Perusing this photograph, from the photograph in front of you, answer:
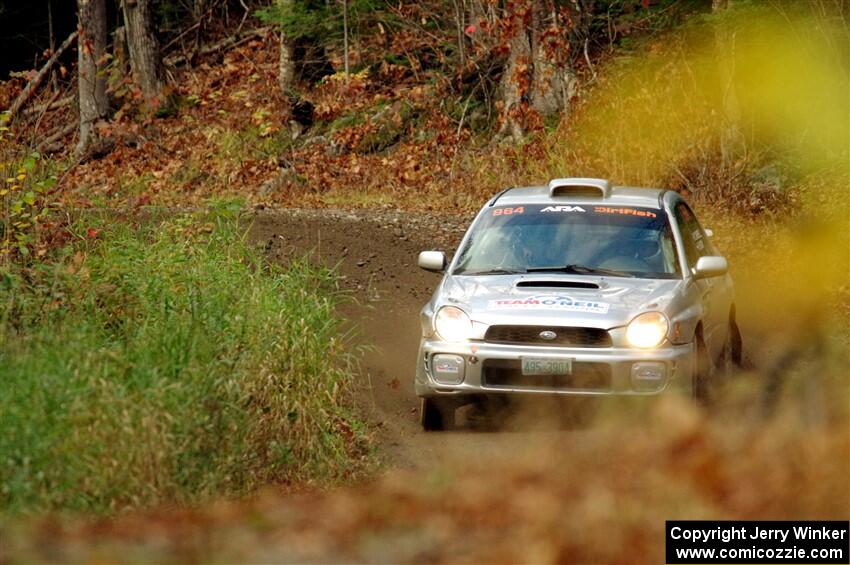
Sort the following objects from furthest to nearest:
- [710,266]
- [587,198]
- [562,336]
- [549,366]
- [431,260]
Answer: [587,198], [431,260], [710,266], [562,336], [549,366]

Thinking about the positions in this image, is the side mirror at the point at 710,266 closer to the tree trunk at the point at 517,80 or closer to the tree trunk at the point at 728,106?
the tree trunk at the point at 728,106

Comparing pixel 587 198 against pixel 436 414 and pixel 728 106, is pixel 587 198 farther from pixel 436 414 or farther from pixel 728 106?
pixel 728 106

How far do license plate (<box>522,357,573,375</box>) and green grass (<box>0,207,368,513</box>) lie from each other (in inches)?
50.6

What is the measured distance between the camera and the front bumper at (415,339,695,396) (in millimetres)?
9883

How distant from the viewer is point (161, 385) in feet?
26.8

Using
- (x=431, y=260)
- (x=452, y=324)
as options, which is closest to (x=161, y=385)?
(x=452, y=324)

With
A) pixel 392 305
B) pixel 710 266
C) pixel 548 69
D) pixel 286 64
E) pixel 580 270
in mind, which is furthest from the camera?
pixel 286 64

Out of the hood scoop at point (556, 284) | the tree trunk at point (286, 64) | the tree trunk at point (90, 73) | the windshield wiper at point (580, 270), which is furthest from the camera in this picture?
the tree trunk at point (286, 64)

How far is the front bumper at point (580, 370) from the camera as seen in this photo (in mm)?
9883

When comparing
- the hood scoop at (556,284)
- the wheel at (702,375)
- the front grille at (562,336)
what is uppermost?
the hood scoop at (556,284)

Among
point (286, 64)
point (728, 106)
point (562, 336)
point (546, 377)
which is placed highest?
point (286, 64)

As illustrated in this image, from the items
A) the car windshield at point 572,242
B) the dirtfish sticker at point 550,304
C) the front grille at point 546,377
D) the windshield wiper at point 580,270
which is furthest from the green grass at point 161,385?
the windshield wiper at point 580,270

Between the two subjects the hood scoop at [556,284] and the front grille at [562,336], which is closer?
the front grille at [562,336]

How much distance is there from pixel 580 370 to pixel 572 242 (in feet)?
5.09
